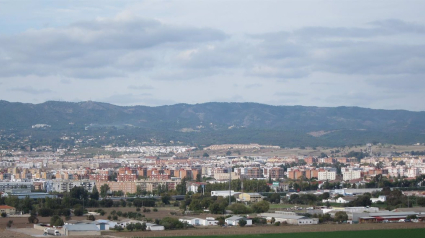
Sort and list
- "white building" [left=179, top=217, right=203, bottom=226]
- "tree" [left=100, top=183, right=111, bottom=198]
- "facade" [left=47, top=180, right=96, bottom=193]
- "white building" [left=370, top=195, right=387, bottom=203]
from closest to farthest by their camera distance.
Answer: "white building" [left=179, top=217, right=203, bottom=226] → "white building" [left=370, top=195, right=387, bottom=203] → "tree" [left=100, top=183, right=111, bottom=198] → "facade" [left=47, top=180, right=96, bottom=193]

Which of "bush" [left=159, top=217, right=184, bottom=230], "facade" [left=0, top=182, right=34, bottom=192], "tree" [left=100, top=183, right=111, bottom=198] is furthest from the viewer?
"facade" [left=0, top=182, right=34, bottom=192]

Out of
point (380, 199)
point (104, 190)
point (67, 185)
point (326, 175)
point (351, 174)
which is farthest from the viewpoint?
point (326, 175)

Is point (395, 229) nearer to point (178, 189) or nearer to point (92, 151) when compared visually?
point (178, 189)

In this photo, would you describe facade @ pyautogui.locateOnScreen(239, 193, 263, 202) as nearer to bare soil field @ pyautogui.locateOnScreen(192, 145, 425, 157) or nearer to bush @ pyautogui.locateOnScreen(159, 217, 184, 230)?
bush @ pyautogui.locateOnScreen(159, 217, 184, 230)

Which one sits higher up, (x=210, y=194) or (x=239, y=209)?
(x=210, y=194)

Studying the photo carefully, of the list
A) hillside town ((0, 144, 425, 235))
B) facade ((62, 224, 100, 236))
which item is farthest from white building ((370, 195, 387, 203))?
facade ((62, 224, 100, 236))

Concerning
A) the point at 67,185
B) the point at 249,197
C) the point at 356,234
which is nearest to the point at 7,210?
the point at 249,197

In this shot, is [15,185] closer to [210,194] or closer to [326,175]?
[210,194]

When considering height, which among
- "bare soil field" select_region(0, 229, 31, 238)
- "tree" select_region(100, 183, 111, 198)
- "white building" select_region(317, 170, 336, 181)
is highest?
"white building" select_region(317, 170, 336, 181)

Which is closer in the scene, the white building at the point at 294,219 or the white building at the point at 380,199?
the white building at the point at 294,219

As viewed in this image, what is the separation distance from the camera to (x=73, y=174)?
3172 inches

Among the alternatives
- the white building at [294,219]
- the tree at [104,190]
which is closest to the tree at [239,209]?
the white building at [294,219]

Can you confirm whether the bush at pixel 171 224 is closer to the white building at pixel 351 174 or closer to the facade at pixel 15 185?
the facade at pixel 15 185

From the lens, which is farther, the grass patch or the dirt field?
the dirt field
